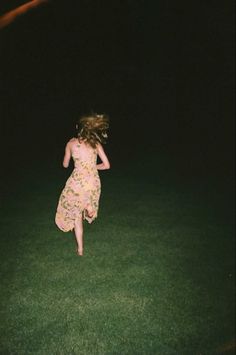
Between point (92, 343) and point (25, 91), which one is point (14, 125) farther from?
point (92, 343)

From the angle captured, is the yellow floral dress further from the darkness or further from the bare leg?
the darkness

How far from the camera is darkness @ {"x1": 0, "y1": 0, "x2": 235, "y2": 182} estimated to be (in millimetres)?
18328

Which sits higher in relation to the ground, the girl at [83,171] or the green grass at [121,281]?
the girl at [83,171]

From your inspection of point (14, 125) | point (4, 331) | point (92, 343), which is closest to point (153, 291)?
point (92, 343)

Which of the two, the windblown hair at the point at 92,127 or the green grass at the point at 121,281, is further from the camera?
the windblown hair at the point at 92,127

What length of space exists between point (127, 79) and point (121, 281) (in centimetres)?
2314

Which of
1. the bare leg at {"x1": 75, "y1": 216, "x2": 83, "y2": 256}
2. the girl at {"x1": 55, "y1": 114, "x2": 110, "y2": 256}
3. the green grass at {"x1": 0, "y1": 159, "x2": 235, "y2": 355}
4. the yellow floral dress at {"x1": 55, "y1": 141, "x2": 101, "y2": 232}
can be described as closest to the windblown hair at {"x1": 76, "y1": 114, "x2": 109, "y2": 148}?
the girl at {"x1": 55, "y1": 114, "x2": 110, "y2": 256}

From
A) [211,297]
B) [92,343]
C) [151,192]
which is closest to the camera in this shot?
[92,343]

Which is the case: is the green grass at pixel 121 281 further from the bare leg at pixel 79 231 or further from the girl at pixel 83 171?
the girl at pixel 83 171

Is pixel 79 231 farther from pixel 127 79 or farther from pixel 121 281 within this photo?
pixel 127 79

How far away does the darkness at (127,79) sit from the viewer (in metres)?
18.3

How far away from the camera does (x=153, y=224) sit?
7.61 m

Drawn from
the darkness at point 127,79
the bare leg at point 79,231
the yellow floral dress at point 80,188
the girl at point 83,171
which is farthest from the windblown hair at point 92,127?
the darkness at point 127,79

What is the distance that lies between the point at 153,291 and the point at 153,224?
275 centimetres
